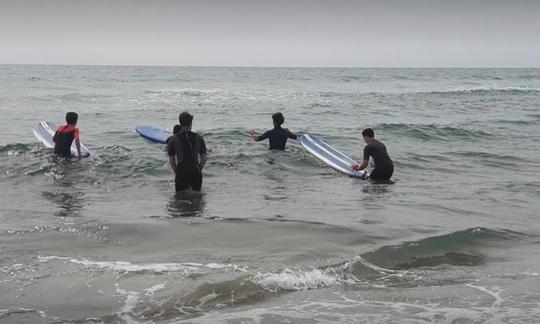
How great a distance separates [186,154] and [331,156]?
5794 millimetres

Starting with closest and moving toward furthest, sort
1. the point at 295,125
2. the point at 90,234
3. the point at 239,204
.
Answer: the point at 90,234
the point at 239,204
the point at 295,125

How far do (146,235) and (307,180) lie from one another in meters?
5.72

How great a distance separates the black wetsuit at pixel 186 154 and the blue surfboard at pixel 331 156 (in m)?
4.25

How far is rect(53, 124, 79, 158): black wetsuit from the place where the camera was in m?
13.0

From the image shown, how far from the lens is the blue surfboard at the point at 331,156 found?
42.6ft

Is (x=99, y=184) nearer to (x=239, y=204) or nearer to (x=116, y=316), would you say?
(x=239, y=204)

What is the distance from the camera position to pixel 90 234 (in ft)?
25.2

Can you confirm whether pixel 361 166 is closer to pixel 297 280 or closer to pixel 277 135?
pixel 277 135

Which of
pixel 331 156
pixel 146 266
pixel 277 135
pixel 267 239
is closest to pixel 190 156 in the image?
pixel 267 239

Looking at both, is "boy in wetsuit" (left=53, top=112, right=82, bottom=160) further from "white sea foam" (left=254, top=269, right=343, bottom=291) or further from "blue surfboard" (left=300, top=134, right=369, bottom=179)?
"white sea foam" (left=254, top=269, right=343, bottom=291)

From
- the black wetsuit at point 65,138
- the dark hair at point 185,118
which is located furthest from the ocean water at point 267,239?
the dark hair at point 185,118

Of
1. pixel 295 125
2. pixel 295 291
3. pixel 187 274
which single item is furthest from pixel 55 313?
pixel 295 125

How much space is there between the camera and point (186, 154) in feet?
32.0

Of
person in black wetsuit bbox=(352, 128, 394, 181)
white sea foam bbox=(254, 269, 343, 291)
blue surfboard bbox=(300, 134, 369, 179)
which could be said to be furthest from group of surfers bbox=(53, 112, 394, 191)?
white sea foam bbox=(254, 269, 343, 291)
